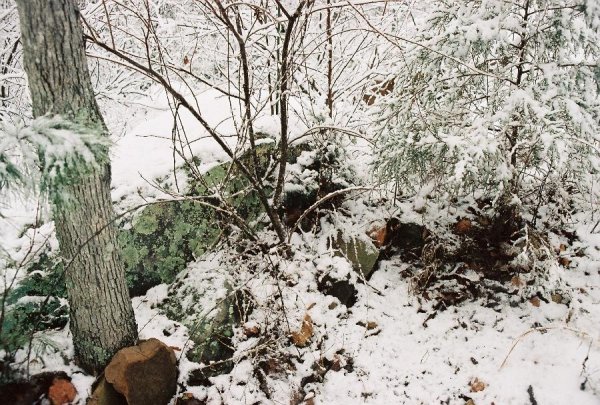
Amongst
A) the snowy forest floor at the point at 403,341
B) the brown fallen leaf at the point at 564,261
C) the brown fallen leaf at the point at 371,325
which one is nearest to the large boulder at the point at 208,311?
the snowy forest floor at the point at 403,341

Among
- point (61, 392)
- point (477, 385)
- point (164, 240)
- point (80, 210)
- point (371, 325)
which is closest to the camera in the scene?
point (80, 210)

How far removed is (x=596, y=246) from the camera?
4.34 m

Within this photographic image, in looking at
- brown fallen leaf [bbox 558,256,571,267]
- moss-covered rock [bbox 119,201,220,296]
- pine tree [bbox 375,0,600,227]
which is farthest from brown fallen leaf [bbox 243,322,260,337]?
brown fallen leaf [bbox 558,256,571,267]

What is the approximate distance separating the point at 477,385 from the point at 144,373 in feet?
9.12

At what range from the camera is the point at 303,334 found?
3832mm

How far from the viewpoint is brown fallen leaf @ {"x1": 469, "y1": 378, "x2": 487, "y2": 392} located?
139 inches

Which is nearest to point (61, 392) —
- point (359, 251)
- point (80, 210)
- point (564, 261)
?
point (80, 210)

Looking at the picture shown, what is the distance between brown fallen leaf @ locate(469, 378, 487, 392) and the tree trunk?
290cm

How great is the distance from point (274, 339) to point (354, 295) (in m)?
1.08

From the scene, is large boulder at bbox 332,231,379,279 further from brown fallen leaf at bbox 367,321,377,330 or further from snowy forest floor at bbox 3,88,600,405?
brown fallen leaf at bbox 367,321,377,330

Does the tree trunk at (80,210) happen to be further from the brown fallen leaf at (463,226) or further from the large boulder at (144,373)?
the brown fallen leaf at (463,226)

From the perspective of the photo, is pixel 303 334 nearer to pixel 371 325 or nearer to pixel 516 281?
pixel 371 325

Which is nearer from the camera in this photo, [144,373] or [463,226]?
[144,373]

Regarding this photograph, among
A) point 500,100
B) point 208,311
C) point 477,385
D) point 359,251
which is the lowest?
point 477,385
